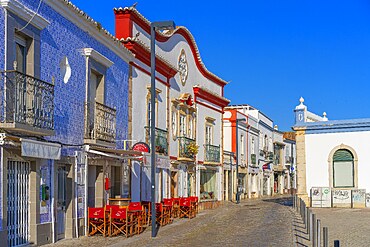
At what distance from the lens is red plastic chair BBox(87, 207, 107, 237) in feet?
51.9

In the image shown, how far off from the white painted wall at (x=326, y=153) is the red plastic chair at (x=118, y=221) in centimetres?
1661

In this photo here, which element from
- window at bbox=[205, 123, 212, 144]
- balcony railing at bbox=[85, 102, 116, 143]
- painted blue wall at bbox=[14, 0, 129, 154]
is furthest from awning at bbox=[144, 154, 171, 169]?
window at bbox=[205, 123, 212, 144]

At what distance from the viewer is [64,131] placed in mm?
14969

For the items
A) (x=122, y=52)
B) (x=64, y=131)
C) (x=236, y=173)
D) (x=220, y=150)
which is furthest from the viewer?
(x=236, y=173)

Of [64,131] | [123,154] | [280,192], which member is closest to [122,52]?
[123,154]

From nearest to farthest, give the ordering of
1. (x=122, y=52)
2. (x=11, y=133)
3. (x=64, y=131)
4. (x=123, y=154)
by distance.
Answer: (x=11, y=133)
(x=64, y=131)
(x=123, y=154)
(x=122, y=52)

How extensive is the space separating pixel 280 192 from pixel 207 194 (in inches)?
1140

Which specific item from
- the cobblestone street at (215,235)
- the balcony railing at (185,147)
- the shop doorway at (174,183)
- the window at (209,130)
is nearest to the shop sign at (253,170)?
the window at (209,130)

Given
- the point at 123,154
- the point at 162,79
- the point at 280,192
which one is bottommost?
the point at 280,192

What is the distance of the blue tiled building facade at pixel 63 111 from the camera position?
482 inches

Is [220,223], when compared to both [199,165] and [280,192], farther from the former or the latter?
[280,192]

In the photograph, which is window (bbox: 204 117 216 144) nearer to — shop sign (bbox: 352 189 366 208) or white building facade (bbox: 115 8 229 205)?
white building facade (bbox: 115 8 229 205)

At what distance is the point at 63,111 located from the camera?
49.0ft

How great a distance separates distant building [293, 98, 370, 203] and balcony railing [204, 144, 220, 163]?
459cm
